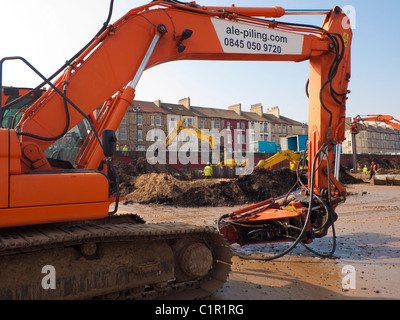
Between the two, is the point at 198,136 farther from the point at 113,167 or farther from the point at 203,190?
the point at 113,167

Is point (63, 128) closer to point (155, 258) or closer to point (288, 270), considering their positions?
point (155, 258)

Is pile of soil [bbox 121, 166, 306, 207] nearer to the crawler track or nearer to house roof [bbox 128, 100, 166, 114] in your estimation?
the crawler track

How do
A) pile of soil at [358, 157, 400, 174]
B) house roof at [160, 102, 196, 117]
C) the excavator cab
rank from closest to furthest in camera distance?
the excavator cab < pile of soil at [358, 157, 400, 174] < house roof at [160, 102, 196, 117]

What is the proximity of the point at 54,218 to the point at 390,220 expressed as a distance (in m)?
9.68

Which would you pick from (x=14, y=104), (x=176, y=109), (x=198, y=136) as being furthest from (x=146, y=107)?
(x=14, y=104)

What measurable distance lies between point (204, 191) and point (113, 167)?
10511 millimetres

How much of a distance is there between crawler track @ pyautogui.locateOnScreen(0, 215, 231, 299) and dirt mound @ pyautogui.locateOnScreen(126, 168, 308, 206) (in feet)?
30.2

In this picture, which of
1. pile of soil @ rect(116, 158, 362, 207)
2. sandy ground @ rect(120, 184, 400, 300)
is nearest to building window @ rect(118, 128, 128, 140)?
pile of soil @ rect(116, 158, 362, 207)

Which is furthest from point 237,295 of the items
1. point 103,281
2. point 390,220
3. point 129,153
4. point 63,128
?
point 129,153

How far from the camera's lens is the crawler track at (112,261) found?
2.90 meters

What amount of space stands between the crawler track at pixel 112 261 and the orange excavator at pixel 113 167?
0.01m

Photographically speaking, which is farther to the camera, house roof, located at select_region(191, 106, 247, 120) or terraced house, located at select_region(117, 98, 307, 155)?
house roof, located at select_region(191, 106, 247, 120)

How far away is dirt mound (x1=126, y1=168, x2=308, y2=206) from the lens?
13391mm

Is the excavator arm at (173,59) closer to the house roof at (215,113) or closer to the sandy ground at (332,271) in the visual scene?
the sandy ground at (332,271)
